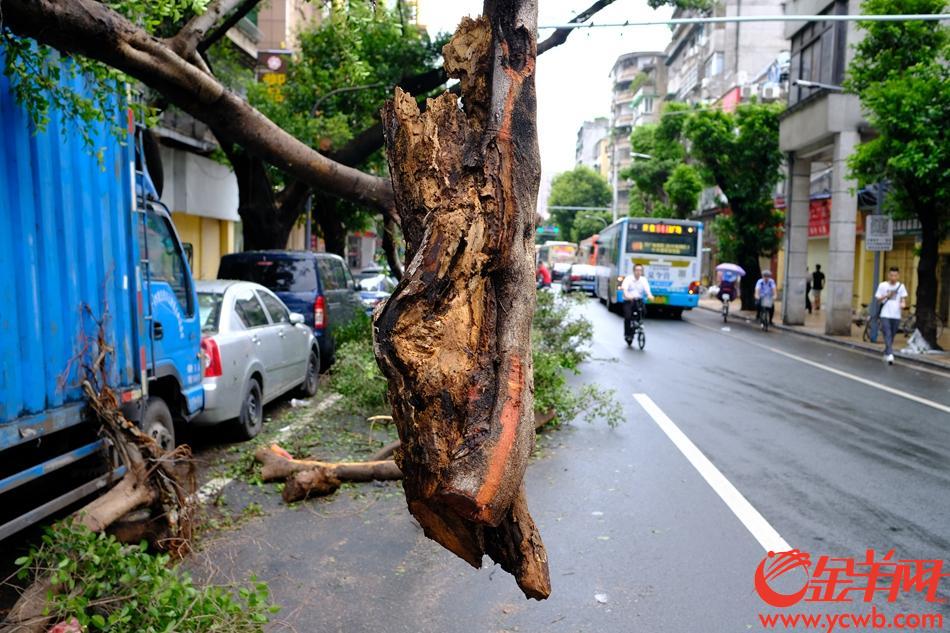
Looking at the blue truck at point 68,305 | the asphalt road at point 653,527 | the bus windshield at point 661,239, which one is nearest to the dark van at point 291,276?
the asphalt road at point 653,527

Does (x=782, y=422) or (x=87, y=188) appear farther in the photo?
(x=782, y=422)

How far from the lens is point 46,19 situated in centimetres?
479

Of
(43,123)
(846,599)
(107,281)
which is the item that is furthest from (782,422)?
(43,123)

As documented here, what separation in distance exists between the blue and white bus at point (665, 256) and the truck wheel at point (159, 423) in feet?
74.6

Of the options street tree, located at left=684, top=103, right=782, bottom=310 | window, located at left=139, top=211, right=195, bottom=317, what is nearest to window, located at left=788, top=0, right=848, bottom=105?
street tree, located at left=684, top=103, right=782, bottom=310

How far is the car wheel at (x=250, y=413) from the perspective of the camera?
350 inches

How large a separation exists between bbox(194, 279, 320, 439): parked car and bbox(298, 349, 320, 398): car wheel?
530mm

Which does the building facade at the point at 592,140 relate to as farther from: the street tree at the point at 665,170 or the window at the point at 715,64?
the street tree at the point at 665,170

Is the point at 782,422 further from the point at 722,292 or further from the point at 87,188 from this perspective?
the point at 722,292

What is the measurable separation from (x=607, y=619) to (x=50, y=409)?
3.48 m

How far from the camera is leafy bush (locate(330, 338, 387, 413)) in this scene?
9.42 meters

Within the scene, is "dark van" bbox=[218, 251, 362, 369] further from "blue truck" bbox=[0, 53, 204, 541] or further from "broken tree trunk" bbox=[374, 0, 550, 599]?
"broken tree trunk" bbox=[374, 0, 550, 599]

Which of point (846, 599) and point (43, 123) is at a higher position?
point (43, 123)

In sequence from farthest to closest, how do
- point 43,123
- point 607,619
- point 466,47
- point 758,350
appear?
point 758,350, point 43,123, point 607,619, point 466,47
